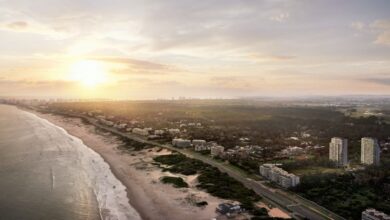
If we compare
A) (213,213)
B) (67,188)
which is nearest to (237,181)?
(213,213)

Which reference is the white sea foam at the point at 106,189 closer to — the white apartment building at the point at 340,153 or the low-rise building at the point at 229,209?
the low-rise building at the point at 229,209

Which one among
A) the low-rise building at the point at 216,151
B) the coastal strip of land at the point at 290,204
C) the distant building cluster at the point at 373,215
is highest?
the low-rise building at the point at 216,151

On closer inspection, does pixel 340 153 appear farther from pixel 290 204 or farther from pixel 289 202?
pixel 290 204

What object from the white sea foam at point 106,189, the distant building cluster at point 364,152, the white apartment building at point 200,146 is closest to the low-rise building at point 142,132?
the white apartment building at point 200,146

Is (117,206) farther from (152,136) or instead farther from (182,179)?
(152,136)

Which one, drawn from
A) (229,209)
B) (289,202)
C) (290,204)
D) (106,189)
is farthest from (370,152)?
(106,189)

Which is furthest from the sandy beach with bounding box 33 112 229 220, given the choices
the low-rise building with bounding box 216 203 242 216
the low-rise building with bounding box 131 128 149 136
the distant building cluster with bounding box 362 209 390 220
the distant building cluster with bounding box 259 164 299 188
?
the low-rise building with bounding box 131 128 149 136
